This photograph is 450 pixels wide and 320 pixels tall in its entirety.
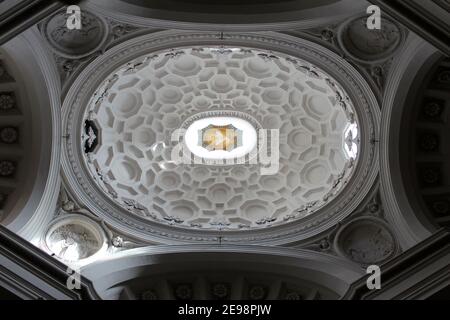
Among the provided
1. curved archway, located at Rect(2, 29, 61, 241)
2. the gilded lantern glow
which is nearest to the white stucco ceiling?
the gilded lantern glow

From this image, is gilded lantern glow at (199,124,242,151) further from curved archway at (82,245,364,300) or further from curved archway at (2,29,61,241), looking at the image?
curved archway at (2,29,61,241)

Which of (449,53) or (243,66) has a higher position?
(243,66)

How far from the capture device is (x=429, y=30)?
34.4 feet

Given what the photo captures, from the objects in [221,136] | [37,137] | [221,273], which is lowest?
[221,273]

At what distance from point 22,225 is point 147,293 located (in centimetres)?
388

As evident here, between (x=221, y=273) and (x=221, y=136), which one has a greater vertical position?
(x=221, y=136)

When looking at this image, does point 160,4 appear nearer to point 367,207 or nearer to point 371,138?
point 371,138

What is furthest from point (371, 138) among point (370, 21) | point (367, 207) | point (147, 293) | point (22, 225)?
point (22, 225)

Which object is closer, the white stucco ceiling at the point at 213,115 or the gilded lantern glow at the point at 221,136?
the white stucco ceiling at the point at 213,115

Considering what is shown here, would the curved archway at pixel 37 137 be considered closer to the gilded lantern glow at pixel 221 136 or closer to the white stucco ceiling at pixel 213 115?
the white stucco ceiling at pixel 213 115

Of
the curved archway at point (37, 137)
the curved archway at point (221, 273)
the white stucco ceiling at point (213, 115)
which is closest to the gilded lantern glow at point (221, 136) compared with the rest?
the white stucco ceiling at point (213, 115)

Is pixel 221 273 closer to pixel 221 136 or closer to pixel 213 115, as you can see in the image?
pixel 221 136

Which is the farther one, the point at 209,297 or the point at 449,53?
the point at 209,297

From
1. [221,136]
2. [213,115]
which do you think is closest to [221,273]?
[221,136]
